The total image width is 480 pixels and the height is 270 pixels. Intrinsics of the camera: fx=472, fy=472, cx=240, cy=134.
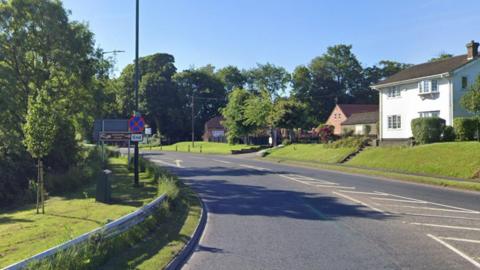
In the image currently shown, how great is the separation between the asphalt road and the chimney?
966 inches

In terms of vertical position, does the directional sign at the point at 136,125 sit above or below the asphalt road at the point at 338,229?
above

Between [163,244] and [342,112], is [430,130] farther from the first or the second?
→ [342,112]

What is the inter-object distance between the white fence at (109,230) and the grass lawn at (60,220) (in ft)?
2.32

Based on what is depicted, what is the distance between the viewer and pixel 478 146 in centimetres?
2764

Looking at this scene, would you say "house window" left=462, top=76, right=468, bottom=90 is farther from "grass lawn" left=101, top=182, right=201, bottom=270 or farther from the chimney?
"grass lawn" left=101, top=182, right=201, bottom=270

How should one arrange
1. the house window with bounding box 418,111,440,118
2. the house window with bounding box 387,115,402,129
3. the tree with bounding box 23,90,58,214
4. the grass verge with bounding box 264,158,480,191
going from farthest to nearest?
the house window with bounding box 387,115,402,129, the house window with bounding box 418,111,440,118, the grass verge with bounding box 264,158,480,191, the tree with bounding box 23,90,58,214

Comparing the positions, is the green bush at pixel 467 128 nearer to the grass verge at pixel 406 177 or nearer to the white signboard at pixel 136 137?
the grass verge at pixel 406 177

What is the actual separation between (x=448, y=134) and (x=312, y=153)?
12.4 m

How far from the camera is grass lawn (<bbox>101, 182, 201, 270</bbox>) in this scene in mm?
7870

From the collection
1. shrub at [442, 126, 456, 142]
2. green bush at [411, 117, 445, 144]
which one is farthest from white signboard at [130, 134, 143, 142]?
shrub at [442, 126, 456, 142]

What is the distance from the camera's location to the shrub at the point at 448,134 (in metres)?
34.0

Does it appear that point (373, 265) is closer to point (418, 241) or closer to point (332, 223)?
point (418, 241)

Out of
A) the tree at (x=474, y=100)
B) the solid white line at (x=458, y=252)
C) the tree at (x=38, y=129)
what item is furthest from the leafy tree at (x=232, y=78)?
the solid white line at (x=458, y=252)

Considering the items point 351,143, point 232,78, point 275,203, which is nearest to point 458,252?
point 275,203
